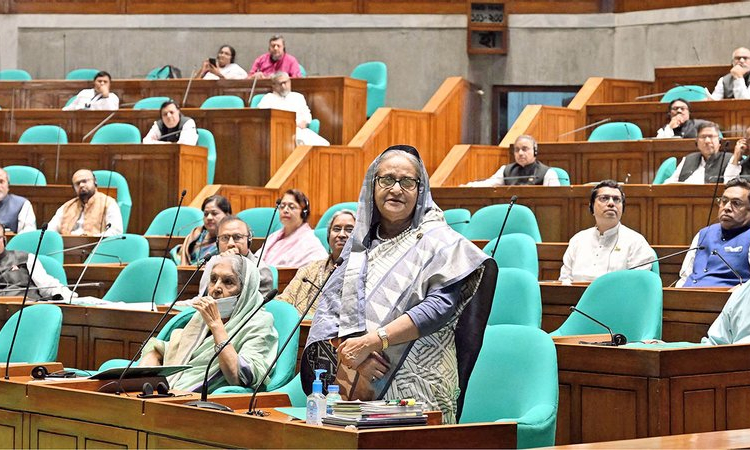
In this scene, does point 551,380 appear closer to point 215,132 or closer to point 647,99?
point 215,132

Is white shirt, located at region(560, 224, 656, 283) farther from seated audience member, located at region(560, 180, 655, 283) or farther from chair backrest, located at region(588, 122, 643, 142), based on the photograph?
chair backrest, located at region(588, 122, 643, 142)

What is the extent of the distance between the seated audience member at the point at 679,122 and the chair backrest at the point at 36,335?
434 centimetres

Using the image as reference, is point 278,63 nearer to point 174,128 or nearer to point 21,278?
point 174,128

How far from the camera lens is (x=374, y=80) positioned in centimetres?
901

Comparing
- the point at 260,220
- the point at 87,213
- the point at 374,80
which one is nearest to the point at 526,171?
the point at 260,220

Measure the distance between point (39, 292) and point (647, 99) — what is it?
4.86 meters

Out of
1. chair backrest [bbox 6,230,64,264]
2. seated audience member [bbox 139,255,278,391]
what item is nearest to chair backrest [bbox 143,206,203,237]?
chair backrest [bbox 6,230,64,264]

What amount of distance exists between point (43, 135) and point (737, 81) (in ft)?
14.5

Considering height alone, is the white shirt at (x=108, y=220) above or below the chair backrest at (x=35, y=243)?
above

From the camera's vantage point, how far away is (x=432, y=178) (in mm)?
7484

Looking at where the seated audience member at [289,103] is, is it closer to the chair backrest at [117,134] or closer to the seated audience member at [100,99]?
the chair backrest at [117,134]

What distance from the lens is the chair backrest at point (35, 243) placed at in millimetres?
5898

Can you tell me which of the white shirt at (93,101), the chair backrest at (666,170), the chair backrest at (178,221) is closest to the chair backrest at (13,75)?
the white shirt at (93,101)

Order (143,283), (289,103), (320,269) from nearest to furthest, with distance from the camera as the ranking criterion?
(320,269), (143,283), (289,103)
